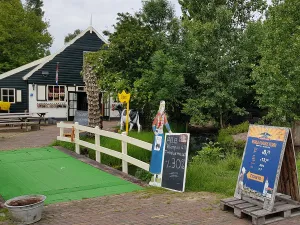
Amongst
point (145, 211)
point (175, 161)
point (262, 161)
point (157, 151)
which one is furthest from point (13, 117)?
point (262, 161)

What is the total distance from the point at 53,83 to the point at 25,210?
66.2 feet

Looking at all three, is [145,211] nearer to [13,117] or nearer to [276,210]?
[276,210]

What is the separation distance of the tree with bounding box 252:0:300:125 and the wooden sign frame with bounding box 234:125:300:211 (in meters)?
8.69

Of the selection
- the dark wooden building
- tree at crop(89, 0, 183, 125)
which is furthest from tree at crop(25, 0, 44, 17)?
tree at crop(89, 0, 183, 125)

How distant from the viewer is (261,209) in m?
5.36

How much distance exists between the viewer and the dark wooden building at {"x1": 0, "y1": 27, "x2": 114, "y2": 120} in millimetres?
23547

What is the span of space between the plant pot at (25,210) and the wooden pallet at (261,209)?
3010 millimetres

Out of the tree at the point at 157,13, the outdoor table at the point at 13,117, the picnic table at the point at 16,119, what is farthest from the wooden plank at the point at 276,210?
the tree at the point at 157,13

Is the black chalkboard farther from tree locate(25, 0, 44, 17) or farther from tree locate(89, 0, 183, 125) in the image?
tree locate(25, 0, 44, 17)

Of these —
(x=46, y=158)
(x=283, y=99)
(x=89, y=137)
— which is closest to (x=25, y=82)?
(x=89, y=137)

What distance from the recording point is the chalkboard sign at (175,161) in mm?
7027

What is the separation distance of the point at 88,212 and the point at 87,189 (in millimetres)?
1580

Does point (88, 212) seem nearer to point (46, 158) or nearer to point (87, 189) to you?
point (87, 189)

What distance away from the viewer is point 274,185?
17.3 ft
